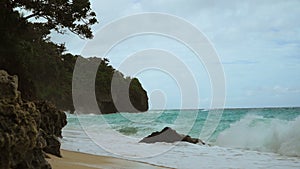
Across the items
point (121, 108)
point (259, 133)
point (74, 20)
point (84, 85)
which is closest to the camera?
point (74, 20)

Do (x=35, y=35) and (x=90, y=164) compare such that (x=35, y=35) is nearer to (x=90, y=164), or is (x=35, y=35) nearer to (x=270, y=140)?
(x=90, y=164)

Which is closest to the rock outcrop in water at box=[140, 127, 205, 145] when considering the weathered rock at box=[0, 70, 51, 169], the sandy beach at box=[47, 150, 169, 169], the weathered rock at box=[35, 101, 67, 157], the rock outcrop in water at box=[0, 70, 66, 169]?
the sandy beach at box=[47, 150, 169, 169]

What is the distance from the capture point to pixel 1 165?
15.6ft

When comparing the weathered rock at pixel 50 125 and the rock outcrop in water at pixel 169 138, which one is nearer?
the weathered rock at pixel 50 125

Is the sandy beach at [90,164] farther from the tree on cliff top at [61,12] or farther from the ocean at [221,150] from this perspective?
the tree on cliff top at [61,12]

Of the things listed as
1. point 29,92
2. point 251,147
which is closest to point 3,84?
point 29,92

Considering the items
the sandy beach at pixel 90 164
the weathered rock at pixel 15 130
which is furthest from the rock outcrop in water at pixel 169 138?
the weathered rock at pixel 15 130

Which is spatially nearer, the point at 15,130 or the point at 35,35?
the point at 15,130

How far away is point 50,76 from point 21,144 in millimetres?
14560

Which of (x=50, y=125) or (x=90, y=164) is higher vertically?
(x=50, y=125)

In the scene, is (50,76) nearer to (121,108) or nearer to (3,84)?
(121,108)

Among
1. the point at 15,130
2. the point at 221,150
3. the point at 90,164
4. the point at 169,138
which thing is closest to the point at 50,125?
the point at 90,164

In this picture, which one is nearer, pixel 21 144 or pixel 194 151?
pixel 21 144

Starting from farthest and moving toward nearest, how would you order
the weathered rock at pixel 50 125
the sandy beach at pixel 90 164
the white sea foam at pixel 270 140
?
1. the white sea foam at pixel 270 140
2. the weathered rock at pixel 50 125
3. the sandy beach at pixel 90 164
